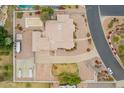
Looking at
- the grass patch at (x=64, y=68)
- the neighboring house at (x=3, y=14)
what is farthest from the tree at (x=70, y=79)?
the neighboring house at (x=3, y=14)

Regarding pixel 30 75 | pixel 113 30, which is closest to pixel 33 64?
pixel 30 75

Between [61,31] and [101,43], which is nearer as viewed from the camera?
[61,31]

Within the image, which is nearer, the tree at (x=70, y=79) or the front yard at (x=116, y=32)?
the tree at (x=70, y=79)

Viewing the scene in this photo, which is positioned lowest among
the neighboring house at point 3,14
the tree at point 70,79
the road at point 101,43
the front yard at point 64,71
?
the tree at point 70,79

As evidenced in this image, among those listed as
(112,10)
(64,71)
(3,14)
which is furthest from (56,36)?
(112,10)

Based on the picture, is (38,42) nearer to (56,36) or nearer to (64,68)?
(56,36)

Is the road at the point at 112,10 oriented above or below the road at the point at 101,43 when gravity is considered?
above

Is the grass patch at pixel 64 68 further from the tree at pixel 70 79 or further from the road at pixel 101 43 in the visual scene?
the road at pixel 101 43
